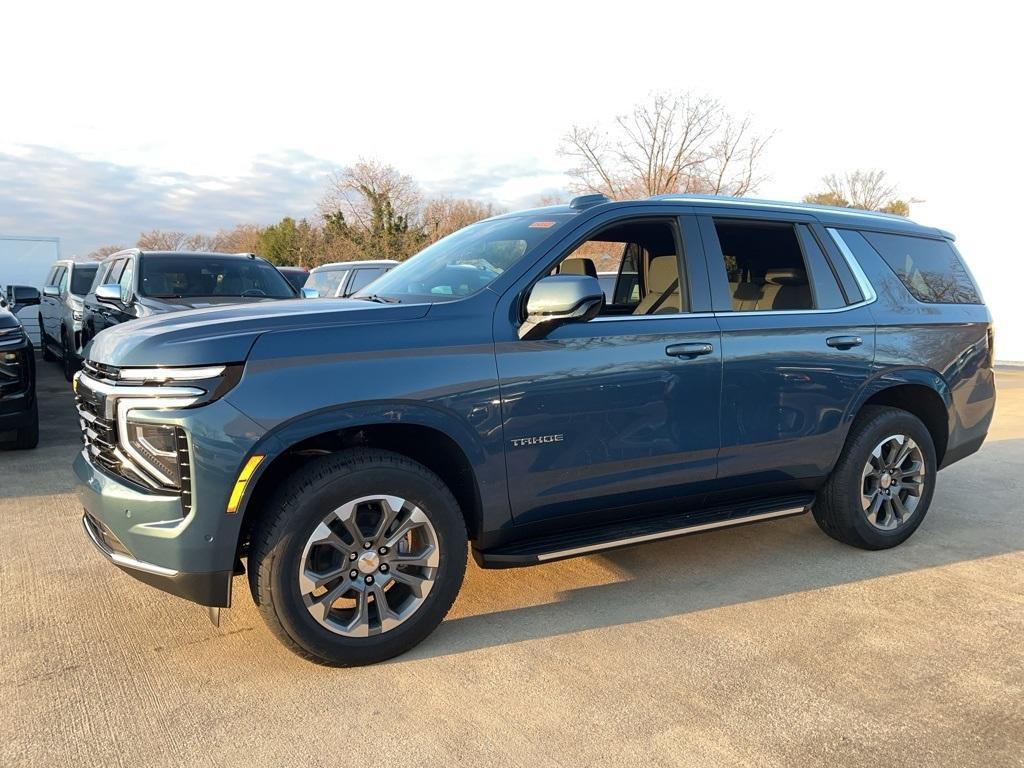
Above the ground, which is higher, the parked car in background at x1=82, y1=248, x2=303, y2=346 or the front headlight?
the parked car in background at x1=82, y1=248, x2=303, y2=346

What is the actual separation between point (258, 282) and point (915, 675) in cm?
721

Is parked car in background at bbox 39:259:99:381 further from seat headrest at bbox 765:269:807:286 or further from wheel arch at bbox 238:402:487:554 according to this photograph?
seat headrest at bbox 765:269:807:286

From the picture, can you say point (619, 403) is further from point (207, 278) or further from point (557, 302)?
point (207, 278)

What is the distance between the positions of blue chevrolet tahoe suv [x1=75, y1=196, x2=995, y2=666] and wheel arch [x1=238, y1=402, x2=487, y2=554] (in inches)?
0.4

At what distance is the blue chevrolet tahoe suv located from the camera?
9.30ft

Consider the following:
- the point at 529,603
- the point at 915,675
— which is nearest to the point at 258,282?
the point at 529,603

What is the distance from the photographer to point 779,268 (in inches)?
174

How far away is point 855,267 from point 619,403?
196 centimetres

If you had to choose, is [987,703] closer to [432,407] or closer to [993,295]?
[432,407]

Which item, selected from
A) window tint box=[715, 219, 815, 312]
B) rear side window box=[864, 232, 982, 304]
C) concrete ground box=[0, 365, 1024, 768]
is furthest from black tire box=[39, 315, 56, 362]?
rear side window box=[864, 232, 982, 304]

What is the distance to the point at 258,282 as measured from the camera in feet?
27.1

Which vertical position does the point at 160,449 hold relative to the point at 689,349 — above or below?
below

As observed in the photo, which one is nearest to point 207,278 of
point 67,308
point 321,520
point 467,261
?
point 67,308

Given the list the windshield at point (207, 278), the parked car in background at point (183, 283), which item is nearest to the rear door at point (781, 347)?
the parked car in background at point (183, 283)
